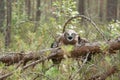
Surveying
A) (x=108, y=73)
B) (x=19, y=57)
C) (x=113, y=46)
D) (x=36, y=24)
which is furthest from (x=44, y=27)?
(x=36, y=24)

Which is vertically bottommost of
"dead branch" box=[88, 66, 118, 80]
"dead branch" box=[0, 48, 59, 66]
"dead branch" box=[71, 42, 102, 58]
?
"dead branch" box=[88, 66, 118, 80]

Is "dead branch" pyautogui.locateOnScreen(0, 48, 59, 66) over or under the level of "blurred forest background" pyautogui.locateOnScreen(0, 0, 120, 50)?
under

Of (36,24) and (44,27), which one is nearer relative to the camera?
(44,27)

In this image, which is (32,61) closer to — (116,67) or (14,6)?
(116,67)

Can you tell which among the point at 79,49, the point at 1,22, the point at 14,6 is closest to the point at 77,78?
the point at 79,49

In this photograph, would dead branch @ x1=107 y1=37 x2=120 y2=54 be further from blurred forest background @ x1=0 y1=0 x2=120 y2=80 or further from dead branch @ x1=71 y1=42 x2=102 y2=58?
blurred forest background @ x1=0 y1=0 x2=120 y2=80

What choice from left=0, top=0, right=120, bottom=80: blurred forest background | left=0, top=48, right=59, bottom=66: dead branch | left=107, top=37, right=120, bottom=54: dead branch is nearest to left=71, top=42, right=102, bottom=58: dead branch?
left=107, top=37, right=120, bottom=54: dead branch

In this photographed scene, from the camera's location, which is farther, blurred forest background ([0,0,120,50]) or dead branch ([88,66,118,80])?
blurred forest background ([0,0,120,50])

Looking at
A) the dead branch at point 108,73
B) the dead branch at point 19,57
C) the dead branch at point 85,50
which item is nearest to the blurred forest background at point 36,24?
the dead branch at point 19,57

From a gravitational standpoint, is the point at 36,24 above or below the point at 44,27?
below

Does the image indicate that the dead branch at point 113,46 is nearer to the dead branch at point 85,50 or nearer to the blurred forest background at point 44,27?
the dead branch at point 85,50

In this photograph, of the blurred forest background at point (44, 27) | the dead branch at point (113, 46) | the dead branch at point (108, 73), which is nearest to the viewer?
the dead branch at point (108, 73)

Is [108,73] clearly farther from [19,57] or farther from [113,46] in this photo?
[19,57]

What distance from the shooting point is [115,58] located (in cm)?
324
